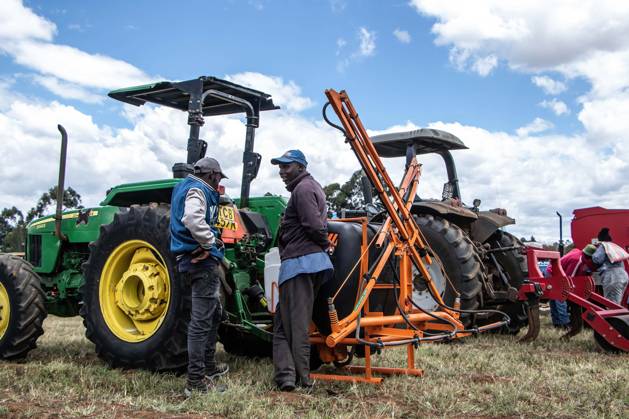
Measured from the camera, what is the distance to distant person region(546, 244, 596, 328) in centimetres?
866

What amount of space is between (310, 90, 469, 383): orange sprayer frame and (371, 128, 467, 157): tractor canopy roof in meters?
3.76

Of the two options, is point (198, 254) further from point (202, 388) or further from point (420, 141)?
point (420, 141)

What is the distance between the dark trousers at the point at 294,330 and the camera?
4.79 m

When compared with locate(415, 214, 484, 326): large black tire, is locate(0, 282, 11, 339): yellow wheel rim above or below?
below

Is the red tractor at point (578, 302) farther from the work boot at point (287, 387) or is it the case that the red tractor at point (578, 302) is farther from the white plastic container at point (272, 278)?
the work boot at point (287, 387)

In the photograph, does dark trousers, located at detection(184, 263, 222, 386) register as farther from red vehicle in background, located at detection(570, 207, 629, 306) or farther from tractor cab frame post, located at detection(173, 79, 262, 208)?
red vehicle in background, located at detection(570, 207, 629, 306)

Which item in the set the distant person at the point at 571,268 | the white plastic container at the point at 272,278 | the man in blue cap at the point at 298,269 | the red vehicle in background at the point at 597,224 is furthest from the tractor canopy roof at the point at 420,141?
the man in blue cap at the point at 298,269

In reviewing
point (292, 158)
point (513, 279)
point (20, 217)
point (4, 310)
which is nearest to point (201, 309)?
point (292, 158)

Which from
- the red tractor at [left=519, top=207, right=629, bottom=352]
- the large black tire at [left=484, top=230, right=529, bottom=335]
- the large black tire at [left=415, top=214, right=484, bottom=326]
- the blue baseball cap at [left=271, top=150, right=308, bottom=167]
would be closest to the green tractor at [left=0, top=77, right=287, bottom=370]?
the blue baseball cap at [left=271, top=150, right=308, bottom=167]

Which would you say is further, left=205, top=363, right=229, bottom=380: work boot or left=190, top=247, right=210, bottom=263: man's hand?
left=205, top=363, right=229, bottom=380: work boot

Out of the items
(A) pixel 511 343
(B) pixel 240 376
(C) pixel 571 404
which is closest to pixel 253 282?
(B) pixel 240 376

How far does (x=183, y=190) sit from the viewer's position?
474 cm

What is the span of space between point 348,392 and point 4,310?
3517 millimetres

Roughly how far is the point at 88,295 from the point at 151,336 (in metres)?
0.81
